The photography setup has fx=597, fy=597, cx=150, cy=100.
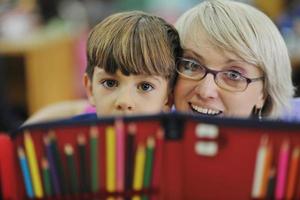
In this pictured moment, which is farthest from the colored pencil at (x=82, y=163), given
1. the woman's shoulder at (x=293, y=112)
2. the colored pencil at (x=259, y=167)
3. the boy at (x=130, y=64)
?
the woman's shoulder at (x=293, y=112)

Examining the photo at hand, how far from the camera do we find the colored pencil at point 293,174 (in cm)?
72

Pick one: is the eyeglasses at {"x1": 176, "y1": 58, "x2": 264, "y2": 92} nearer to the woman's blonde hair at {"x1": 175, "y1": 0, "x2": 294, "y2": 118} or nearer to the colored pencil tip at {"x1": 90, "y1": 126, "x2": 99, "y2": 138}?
the woman's blonde hair at {"x1": 175, "y1": 0, "x2": 294, "y2": 118}

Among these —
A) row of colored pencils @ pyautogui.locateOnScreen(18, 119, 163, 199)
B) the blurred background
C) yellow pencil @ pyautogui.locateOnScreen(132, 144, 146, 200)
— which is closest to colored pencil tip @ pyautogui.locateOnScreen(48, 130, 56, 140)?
row of colored pencils @ pyautogui.locateOnScreen(18, 119, 163, 199)

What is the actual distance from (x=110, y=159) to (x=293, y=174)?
0.23 metres

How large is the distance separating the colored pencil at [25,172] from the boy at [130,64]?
12.7 inches

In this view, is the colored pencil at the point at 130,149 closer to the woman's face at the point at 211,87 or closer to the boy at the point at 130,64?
the boy at the point at 130,64

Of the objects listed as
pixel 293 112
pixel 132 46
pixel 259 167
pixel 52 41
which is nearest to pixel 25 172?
pixel 259 167

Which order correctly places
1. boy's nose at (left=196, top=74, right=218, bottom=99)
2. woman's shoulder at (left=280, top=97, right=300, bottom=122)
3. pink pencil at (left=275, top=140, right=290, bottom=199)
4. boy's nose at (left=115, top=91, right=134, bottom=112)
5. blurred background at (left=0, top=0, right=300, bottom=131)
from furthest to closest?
blurred background at (left=0, top=0, right=300, bottom=131) < woman's shoulder at (left=280, top=97, right=300, bottom=122) < boy's nose at (left=196, top=74, right=218, bottom=99) < boy's nose at (left=115, top=91, right=134, bottom=112) < pink pencil at (left=275, top=140, right=290, bottom=199)

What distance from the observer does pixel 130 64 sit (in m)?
1.08

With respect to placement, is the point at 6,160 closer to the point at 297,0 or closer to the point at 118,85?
the point at 118,85

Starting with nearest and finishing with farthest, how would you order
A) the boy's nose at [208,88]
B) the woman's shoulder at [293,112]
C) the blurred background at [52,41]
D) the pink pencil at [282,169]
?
the pink pencil at [282,169] < the boy's nose at [208,88] < the woman's shoulder at [293,112] < the blurred background at [52,41]

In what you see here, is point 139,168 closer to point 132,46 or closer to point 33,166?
point 33,166

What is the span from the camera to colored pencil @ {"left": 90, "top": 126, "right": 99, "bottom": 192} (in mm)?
736

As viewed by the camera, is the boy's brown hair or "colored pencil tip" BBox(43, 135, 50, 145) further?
the boy's brown hair
